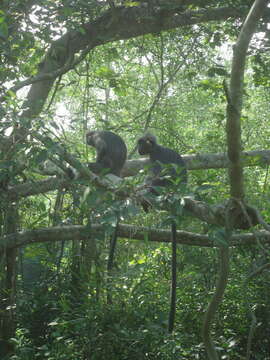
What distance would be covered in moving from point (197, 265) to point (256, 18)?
10.9ft

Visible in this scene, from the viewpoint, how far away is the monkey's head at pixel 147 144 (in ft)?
21.2

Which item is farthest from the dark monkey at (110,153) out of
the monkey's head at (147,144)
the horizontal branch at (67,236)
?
the horizontal branch at (67,236)

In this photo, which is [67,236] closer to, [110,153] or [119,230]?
[119,230]

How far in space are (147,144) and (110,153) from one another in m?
0.53

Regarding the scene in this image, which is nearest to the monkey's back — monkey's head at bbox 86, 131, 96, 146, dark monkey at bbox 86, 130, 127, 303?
dark monkey at bbox 86, 130, 127, 303

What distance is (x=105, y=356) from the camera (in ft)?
13.4

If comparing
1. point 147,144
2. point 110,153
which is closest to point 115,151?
point 110,153

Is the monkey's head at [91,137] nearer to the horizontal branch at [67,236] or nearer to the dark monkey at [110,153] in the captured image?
the dark monkey at [110,153]

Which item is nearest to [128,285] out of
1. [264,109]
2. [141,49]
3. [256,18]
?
[256,18]

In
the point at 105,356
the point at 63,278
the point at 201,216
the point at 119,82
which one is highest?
the point at 119,82

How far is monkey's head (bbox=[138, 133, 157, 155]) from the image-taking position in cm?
647

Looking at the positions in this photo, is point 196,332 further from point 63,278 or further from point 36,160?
point 36,160

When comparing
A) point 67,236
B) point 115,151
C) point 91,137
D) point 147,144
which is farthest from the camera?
point 91,137

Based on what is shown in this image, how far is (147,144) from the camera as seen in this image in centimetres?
648
